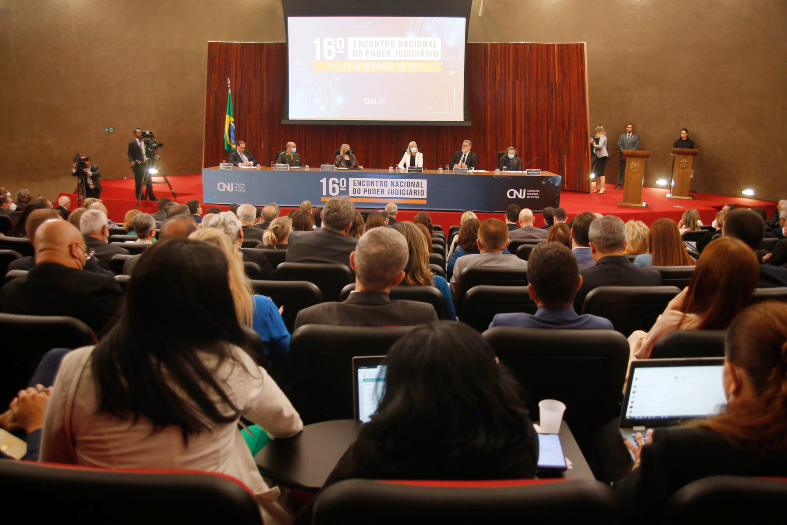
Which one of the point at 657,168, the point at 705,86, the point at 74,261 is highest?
the point at 705,86

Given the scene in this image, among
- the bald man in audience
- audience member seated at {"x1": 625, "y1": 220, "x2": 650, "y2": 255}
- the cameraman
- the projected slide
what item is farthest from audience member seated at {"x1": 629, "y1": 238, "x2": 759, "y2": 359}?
the cameraman

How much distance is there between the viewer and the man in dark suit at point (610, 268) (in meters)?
2.75

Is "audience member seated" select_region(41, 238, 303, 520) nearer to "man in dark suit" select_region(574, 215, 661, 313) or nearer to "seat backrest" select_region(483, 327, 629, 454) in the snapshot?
"seat backrest" select_region(483, 327, 629, 454)

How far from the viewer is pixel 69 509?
842 millimetres

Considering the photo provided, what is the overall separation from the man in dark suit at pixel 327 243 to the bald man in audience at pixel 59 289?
136 centimetres

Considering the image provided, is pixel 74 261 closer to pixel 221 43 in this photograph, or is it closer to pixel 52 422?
pixel 52 422

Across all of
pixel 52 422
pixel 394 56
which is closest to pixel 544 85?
pixel 394 56

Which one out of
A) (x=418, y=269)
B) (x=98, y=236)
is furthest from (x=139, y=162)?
(x=418, y=269)

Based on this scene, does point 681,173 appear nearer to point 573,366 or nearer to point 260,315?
point 573,366

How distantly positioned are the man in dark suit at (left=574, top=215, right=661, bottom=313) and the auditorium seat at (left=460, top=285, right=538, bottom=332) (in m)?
0.41

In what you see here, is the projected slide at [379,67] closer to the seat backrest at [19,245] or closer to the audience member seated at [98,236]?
A: the seat backrest at [19,245]

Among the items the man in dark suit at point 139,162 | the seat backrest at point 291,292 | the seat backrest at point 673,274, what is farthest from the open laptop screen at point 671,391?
the man in dark suit at point 139,162

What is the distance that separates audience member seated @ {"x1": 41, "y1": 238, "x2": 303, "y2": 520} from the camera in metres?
1.03

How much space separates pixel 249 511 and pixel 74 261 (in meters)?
1.81
